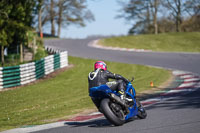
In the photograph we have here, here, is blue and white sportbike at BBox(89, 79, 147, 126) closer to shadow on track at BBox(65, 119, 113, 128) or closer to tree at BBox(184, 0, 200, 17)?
shadow on track at BBox(65, 119, 113, 128)

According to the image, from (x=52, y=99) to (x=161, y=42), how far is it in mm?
31981

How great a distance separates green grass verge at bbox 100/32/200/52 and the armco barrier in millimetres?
19321

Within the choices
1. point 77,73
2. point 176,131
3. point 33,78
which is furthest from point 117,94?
point 77,73

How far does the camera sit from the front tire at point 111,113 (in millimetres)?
7012

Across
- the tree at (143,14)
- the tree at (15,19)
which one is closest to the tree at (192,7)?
the tree at (143,14)

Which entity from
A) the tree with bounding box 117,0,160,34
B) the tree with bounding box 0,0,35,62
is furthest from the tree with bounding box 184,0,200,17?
the tree with bounding box 0,0,35,62

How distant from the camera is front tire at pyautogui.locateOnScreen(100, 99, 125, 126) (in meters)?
7.01

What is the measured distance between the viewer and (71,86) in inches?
642

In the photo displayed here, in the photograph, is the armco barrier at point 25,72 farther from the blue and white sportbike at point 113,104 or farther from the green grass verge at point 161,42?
the green grass verge at point 161,42

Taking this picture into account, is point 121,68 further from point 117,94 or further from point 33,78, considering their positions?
point 117,94

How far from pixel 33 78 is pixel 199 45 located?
26.6 meters

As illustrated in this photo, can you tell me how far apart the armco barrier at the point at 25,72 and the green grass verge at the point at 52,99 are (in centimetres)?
94

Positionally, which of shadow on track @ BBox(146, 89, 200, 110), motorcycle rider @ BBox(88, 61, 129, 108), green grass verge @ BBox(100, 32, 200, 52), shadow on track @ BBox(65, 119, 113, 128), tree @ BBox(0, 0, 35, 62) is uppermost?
tree @ BBox(0, 0, 35, 62)

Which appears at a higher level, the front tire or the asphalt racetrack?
the front tire
